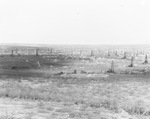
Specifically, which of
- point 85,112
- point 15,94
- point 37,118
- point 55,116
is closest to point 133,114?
point 85,112

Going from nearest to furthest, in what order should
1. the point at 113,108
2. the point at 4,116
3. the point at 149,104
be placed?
the point at 4,116 → the point at 113,108 → the point at 149,104

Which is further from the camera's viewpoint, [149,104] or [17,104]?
[149,104]

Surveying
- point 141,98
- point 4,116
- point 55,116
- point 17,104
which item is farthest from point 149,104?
point 4,116

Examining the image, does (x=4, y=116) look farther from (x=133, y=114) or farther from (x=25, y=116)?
(x=133, y=114)

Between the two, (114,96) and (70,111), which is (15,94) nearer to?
(70,111)

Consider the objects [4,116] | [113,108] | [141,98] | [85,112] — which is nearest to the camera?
[4,116]

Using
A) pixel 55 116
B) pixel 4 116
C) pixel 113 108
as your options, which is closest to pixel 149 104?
pixel 113 108

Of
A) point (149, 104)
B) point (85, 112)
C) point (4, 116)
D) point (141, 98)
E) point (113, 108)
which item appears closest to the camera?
point (4, 116)

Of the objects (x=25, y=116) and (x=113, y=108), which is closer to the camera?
(x=25, y=116)

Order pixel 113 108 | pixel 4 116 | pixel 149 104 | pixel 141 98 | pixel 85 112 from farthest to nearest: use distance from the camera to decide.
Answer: pixel 141 98, pixel 149 104, pixel 113 108, pixel 85 112, pixel 4 116
